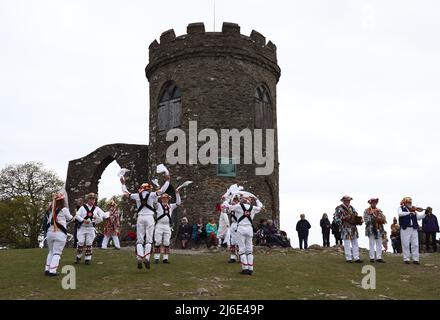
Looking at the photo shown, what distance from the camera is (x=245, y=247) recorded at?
39.9 ft

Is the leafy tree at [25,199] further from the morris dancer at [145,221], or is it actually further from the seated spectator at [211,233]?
the morris dancer at [145,221]

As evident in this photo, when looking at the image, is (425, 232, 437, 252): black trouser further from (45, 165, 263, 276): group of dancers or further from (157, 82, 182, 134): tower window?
(157, 82, 182, 134): tower window

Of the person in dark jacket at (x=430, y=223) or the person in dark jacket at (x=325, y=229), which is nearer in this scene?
the person in dark jacket at (x=430, y=223)

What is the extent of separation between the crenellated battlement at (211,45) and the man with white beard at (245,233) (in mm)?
11815

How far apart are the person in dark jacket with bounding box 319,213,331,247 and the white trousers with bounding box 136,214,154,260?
1021 cm

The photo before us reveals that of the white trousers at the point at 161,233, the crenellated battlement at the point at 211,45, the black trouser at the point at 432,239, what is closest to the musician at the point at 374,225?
the black trouser at the point at 432,239

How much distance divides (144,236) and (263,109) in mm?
12877

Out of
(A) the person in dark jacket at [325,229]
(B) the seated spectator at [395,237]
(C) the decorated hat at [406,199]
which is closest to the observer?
(C) the decorated hat at [406,199]

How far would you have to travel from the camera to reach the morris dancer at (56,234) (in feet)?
37.9

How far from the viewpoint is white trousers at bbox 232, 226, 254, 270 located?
12.0m

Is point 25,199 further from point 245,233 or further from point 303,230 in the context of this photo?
point 245,233

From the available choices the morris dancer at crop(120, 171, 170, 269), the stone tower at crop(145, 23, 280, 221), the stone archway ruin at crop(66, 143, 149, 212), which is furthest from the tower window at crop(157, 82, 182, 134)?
the morris dancer at crop(120, 171, 170, 269)

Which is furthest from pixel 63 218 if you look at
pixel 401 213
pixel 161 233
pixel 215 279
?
pixel 401 213
